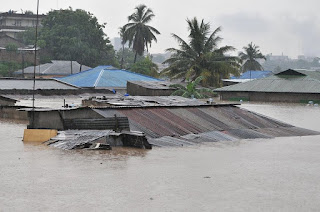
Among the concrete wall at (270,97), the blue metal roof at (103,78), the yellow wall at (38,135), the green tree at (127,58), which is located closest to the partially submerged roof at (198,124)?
the yellow wall at (38,135)

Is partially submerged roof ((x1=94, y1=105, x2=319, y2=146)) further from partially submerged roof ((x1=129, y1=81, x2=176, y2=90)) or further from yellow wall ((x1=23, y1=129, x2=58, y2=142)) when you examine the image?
partially submerged roof ((x1=129, y1=81, x2=176, y2=90))

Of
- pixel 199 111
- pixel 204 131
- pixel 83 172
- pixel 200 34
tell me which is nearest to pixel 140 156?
pixel 83 172

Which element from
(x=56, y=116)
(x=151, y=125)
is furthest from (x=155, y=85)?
(x=56, y=116)

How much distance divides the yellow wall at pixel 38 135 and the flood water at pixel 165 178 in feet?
1.26

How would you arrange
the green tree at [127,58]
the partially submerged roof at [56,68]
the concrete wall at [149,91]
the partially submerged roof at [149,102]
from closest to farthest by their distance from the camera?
the partially submerged roof at [149,102], the concrete wall at [149,91], the partially submerged roof at [56,68], the green tree at [127,58]

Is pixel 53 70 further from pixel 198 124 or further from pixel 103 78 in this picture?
pixel 198 124

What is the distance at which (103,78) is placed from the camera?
50250 mm

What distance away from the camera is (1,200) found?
11.1m

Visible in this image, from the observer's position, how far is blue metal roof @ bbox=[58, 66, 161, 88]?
4922cm

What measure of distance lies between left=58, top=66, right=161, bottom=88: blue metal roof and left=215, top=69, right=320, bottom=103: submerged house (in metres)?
9.08

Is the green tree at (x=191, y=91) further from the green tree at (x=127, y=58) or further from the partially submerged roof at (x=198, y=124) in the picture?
the green tree at (x=127, y=58)

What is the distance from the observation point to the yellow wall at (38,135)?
1905 cm

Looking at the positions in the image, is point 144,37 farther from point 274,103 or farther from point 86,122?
point 86,122

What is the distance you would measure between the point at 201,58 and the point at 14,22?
58.5m
